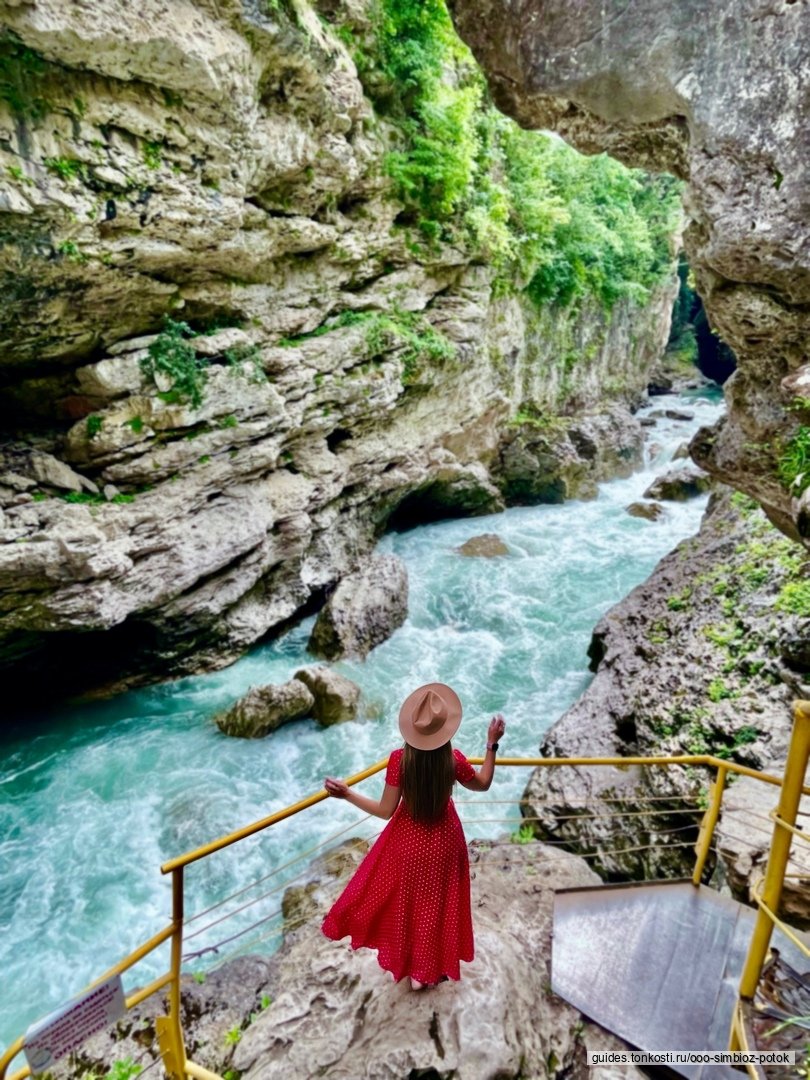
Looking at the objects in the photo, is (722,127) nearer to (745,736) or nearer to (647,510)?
(745,736)

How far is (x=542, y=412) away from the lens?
16828mm

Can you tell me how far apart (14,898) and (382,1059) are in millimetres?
5616

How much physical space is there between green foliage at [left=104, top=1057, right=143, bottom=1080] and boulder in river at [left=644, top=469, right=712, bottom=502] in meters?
15.5

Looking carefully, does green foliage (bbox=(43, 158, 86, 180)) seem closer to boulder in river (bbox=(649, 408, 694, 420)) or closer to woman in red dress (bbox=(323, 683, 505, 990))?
woman in red dress (bbox=(323, 683, 505, 990))

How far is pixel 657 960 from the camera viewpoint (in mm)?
3051

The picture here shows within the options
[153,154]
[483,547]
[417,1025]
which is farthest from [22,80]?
[483,547]

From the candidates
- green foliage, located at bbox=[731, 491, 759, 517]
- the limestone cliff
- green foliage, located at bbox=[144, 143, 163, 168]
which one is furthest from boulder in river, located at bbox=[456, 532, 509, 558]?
green foliage, located at bbox=[144, 143, 163, 168]

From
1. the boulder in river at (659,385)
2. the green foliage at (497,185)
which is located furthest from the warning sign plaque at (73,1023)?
the boulder in river at (659,385)

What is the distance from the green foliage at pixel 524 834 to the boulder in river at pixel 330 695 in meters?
3.26

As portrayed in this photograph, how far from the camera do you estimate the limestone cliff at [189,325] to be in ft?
19.9

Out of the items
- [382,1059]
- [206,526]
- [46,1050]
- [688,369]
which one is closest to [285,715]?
[206,526]

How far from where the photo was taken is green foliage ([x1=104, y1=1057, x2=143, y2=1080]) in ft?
12.3

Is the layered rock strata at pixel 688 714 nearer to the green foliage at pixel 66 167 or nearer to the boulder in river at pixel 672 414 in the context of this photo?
the green foliage at pixel 66 167

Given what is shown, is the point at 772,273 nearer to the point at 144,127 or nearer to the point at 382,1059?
the point at 382,1059
